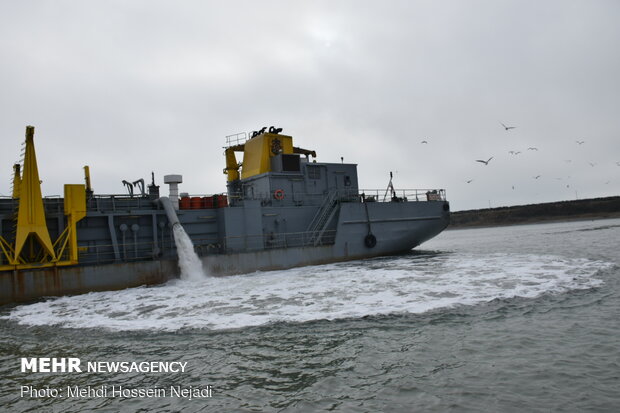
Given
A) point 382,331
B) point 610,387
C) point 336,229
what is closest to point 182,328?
point 382,331

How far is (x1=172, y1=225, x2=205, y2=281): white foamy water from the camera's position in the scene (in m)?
18.0

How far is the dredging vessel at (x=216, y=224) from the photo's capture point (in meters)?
15.5

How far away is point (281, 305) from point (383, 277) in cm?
532

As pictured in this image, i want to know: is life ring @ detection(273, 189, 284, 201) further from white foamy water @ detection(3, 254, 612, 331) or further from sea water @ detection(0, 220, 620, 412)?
sea water @ detection(0, 220, 620, 412)

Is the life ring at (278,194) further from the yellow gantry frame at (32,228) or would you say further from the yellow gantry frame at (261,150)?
the yellow gantry frame at (32,228)

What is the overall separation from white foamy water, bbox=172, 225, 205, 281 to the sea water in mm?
3491

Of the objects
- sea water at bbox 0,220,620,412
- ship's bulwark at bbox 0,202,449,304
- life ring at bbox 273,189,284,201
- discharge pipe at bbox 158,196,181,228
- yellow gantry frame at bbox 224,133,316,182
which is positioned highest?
yellow gantry frame at bbox 224,133,316,182

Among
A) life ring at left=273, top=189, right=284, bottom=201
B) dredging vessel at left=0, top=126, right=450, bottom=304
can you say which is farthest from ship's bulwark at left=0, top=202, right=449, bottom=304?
life ring at left=273, top=189, right=284, bottom=201

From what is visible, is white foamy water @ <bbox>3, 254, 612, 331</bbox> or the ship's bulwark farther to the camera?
the ship's bulwark

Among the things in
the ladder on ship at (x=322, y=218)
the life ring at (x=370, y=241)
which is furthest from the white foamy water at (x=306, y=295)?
the life ring at (x=370, y=241)

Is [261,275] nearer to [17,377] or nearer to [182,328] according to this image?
[182,328]

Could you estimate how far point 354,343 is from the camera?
25.6ft

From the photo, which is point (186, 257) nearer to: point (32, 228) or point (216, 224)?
point (216, 224)

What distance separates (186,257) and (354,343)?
39.9ft
